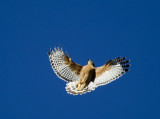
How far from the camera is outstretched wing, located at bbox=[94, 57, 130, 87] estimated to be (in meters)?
17.2

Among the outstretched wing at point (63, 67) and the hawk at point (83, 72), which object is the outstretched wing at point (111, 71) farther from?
the outstretched wing at point (63, 67)

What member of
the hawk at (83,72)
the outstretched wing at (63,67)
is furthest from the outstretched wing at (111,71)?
the outstretched wing at (63,67)

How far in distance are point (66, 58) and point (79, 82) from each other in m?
1.28

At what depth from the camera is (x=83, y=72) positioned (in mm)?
17125

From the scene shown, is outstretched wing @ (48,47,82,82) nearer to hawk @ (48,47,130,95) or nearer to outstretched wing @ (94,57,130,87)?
hawk @ (48,47,130,95)

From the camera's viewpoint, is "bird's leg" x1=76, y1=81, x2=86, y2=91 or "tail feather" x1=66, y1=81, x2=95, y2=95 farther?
"bird's leg" x1=76, y1=81, x2=86, y2=91

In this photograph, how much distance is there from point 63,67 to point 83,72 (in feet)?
3.68

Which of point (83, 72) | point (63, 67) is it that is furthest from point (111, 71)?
point (63, 67)

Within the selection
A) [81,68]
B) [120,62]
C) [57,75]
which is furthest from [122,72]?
[57,75]

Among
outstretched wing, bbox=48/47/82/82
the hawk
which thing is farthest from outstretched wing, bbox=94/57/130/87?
outstretched wing, bbox=48/47/82/82

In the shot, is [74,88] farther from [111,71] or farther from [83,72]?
[111,71]

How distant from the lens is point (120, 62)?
1722 cm

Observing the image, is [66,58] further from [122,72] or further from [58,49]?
[122,72]

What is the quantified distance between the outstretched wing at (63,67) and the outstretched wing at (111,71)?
102cm
